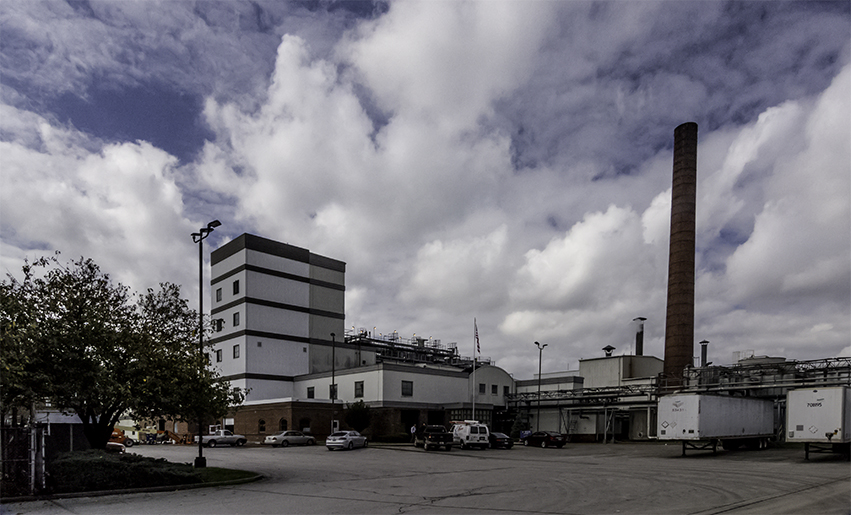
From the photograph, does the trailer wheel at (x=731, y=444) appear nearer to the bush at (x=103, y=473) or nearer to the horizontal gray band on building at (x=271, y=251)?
the bush at (x=103, y=473)

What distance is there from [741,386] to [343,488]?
31.7m

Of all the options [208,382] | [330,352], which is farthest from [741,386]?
[330,352]

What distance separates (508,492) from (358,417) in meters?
40.6

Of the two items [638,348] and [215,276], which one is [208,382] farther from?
[638,348]

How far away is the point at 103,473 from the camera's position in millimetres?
17969

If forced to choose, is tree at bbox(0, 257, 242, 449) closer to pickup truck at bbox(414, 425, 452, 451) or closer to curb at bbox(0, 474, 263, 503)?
curb at bbox(0, 474, 263, 503)

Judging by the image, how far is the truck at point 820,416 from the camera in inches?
1160

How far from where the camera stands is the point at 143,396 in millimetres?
21938

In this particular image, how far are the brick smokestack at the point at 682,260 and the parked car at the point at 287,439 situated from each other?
3125 cm

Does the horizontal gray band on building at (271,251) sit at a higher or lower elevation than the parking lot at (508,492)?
higher

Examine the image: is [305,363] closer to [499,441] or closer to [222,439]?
[222,439]

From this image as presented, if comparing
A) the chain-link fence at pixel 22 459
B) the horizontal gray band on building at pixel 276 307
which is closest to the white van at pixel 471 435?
the chain-link fence at pixel 22 459

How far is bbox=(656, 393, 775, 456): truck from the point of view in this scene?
33.4m

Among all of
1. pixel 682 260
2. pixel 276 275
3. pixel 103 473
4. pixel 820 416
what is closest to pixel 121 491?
pixel 103 473
